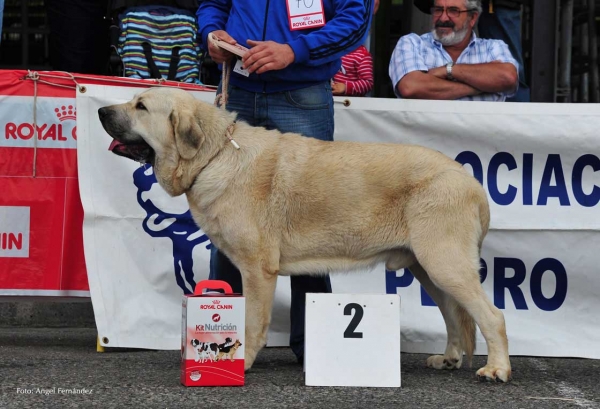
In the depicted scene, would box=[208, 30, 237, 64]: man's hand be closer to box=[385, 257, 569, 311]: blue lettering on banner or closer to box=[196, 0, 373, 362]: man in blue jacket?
box=[196, 0, 373, 362]: man in blue jacket

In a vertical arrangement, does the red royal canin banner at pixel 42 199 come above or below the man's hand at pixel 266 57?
below

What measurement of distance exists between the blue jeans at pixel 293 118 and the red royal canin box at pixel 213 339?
80 cm

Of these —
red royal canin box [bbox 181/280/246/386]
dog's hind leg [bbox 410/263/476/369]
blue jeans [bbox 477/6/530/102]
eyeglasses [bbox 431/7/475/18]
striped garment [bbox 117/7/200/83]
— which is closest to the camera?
red royal canin box [bbox 181/280/246/386]

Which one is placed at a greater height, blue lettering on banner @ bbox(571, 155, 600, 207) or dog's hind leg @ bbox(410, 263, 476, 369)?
blue lettering on banner @ bbox(571, 155, 600, 207)

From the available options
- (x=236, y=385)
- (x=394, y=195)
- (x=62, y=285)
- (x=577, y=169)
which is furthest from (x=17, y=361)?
(x=577, y=169)

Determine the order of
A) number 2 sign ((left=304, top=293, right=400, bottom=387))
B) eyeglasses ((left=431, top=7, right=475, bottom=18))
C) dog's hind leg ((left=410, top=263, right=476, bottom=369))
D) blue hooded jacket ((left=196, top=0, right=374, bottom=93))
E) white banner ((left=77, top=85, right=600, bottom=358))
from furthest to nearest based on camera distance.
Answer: eyeglasses ((left=431, top=7, right=475, bottom=18)), white banner ((left=77, top=85, right=600, bottom=358)), dog's hind leg ((left=410, top=263, right=476, bottom=369)), blue hooded jacket ((left=196, top=0, right=374, bottom=93)), number 2 sign ((left=304, top=293, right=400, bottom=387))

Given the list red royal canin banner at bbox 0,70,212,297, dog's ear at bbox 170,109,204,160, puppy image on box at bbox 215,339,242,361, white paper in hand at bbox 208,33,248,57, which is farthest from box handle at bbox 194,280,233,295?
red royal canin banner at bbox 0,70,212,297

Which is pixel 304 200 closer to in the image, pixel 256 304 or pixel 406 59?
pixel 256 304

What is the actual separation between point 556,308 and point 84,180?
2954 millimetres

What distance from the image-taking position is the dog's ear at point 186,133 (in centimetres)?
512

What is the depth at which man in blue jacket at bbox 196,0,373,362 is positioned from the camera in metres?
5.39

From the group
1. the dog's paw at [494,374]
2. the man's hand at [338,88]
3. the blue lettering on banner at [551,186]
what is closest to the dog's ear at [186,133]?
the dog's paw at [494,374]

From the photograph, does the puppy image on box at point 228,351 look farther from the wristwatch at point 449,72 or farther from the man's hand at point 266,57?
the wristwatch at point 449,72

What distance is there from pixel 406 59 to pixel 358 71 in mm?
582
